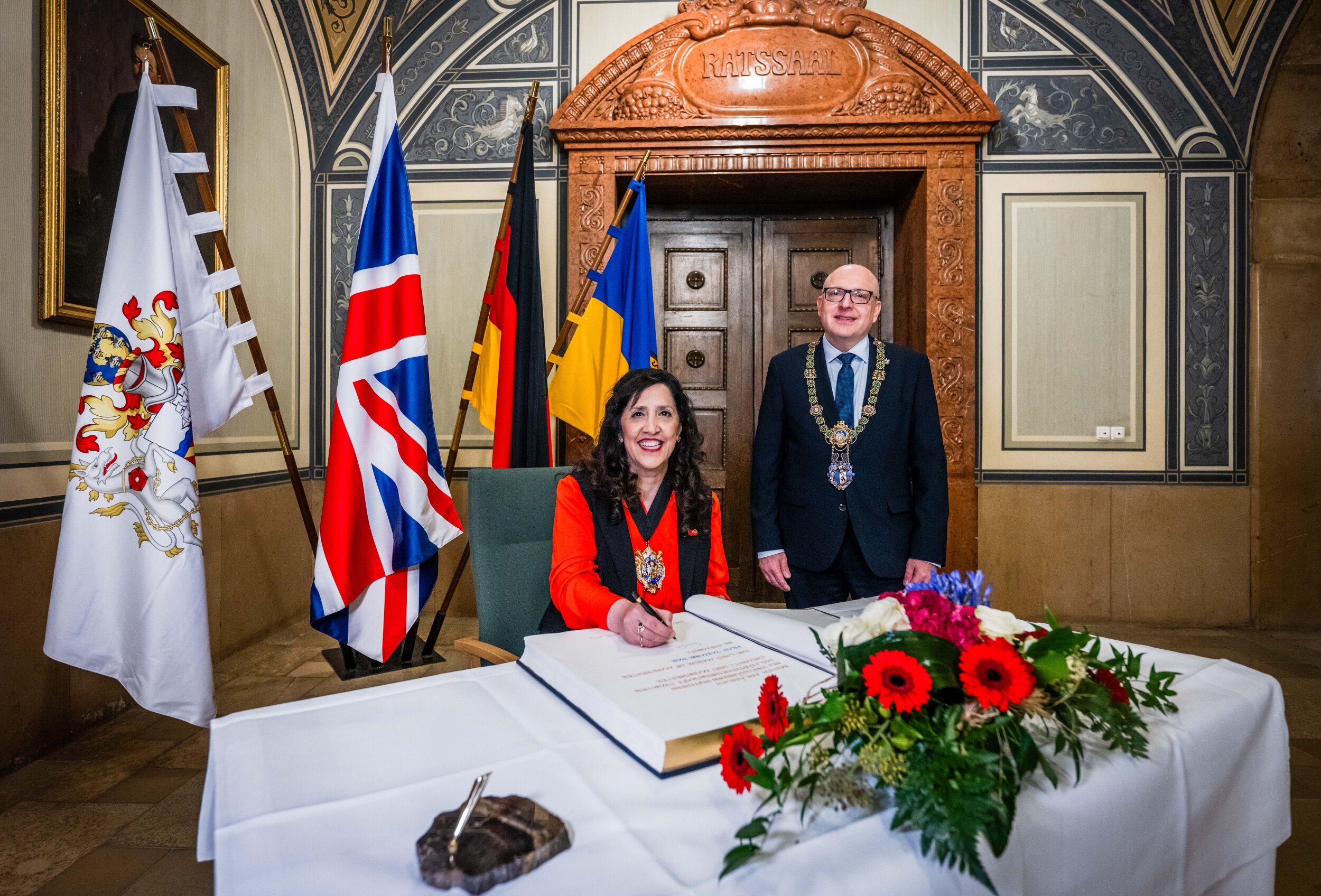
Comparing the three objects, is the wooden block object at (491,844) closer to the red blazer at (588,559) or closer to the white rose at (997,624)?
the white rose at (997,624)

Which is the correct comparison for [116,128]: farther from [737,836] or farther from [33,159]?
[737,836]

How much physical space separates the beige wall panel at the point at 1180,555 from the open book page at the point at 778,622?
361 cm

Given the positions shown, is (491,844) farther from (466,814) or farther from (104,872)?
(104,872)

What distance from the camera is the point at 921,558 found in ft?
8.20

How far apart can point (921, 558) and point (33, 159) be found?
3385 mm

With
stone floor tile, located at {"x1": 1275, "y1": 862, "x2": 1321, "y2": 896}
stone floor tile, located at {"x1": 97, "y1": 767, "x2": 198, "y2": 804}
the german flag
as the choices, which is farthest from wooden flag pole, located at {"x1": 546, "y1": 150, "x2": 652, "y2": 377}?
stone floor tile, located at {"x1": 1275, "y1": 862, "x2": 1321, "y2": 896}

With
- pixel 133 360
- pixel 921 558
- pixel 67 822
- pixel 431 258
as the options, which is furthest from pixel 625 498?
pixel 431 258

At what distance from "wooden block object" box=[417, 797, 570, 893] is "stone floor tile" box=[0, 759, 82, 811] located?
2477mm

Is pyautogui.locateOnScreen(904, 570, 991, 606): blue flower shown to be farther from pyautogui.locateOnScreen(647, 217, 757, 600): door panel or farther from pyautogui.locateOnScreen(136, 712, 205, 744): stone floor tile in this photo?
pyautogui.locateOnScreen(647, 217, 757, 600): door panel

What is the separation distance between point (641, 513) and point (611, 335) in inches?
70.3

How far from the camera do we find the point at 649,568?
185 cm

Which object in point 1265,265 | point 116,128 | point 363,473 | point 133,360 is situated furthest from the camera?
point 1265,265

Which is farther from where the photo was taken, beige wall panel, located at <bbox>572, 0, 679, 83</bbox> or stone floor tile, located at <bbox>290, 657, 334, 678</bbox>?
beige wall panel, located at <bbox>572, 0, 679, 83</bbox>

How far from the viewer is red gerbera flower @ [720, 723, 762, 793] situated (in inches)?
27.0
